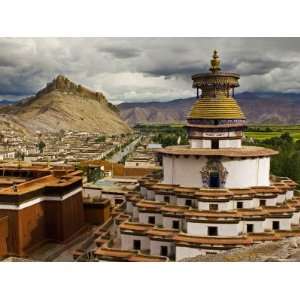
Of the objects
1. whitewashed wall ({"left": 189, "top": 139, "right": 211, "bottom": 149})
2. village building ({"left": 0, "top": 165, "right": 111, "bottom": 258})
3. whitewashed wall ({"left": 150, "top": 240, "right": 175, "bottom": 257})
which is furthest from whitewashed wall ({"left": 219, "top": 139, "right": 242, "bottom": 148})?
village building ({"left": 0, "top": 165, "right": 111, "bottom": 258})

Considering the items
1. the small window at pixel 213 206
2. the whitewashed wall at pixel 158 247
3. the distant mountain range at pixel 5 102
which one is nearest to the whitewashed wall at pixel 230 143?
the small window at pixel 213 206

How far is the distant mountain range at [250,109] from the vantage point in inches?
371

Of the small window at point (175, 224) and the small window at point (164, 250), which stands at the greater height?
the small window at point (175, 224)

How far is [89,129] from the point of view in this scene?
11.9 m

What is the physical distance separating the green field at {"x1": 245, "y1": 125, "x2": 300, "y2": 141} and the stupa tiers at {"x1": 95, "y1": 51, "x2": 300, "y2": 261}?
1.54m

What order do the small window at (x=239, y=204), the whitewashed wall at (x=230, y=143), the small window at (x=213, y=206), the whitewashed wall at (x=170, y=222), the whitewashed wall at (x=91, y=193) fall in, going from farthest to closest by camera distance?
the whitewashed wall at (x=91, y=193) → the whitewashed wall at (x=230, y=143) → the small window at (x=239, y=204) → the whitewashed wall at (x=170, y=222) → the small window at (x=213, y=206)

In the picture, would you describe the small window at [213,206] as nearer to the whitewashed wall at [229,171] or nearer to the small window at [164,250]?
the whitewashed wall at [229,171]

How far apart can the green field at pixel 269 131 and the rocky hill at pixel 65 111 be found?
3221 millimetres

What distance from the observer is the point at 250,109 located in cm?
962

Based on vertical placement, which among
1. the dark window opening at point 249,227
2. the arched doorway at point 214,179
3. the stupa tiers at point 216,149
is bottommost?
the dark window opening at point 249,227

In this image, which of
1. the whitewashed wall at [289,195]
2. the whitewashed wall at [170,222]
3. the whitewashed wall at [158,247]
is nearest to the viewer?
the whitewashed wall at [158,247]

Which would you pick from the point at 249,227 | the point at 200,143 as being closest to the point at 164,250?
the point at 249,227
